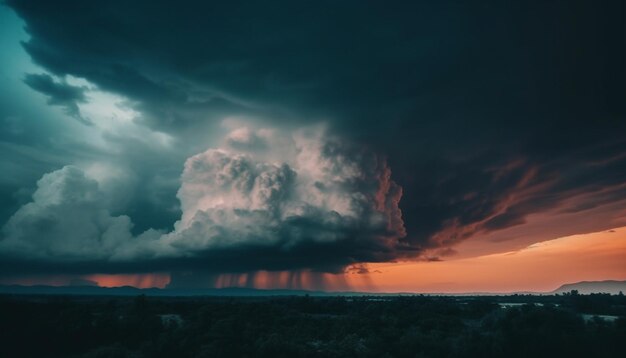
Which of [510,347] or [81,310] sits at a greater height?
[81,310]

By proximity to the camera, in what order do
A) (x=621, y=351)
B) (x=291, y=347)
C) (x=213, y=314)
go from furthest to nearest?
(x=213, y=314) → (x=291, y=347) → (x=621, y=351)

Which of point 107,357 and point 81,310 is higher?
point 81,310

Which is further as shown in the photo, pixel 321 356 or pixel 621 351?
pixel 321 356

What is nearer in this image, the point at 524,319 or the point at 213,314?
the point at 524,319

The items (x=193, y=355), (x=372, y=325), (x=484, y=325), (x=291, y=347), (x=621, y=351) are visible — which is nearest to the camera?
(x=621, y=351)

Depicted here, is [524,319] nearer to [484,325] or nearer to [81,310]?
[484,325]

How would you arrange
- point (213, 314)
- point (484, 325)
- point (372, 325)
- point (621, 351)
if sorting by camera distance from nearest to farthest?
point (621, 351) → point (484, 325) → point (372, 325) → point (213, 314)

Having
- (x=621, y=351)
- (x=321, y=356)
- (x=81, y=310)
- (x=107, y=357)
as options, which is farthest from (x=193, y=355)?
(x=621, y=351)

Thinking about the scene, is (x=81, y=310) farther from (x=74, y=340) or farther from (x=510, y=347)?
(x=510, y=347)

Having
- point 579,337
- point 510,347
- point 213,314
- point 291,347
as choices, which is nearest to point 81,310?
point 213,314
